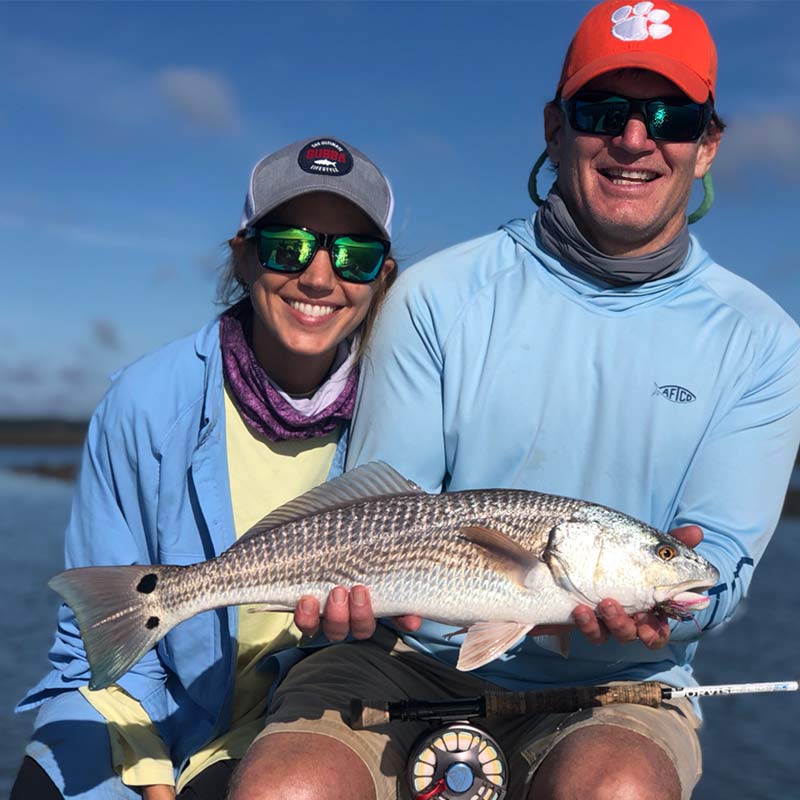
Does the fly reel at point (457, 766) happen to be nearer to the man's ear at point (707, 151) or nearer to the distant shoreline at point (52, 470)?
the man's ear at point (707, 151)

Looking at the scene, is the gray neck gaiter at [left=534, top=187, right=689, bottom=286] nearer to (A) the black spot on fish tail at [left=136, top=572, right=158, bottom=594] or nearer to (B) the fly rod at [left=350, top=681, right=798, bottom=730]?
(B) the fly rod at [left=350, top=681, right=798, bottom=730]

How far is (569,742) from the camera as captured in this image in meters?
3.80

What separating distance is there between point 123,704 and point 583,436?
2232 millimetres

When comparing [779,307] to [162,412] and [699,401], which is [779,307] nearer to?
[699,401]

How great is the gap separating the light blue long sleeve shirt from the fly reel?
42 centimetres

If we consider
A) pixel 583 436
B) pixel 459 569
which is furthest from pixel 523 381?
pixel 459 569

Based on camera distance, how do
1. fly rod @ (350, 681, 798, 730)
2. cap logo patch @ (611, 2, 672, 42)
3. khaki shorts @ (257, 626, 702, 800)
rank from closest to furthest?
khaki shorts @ (257, 626, 702, 800) < fly rod @ (350, 681, 798, 730) < cap logo patch @ (611, 2, 672, 42)

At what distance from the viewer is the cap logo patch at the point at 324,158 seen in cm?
445

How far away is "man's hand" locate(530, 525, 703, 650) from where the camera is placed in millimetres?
3660

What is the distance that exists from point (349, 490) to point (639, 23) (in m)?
2.40

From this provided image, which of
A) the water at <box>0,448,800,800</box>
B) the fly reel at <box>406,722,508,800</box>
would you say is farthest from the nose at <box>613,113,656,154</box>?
the water at <box>0,448,800,800</box>

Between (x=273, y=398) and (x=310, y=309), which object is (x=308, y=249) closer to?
(x=310, y=309)

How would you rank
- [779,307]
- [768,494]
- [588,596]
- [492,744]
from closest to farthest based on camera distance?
1. [588,596]
2. [492,744]
3. [768,494]
4. [779,307]

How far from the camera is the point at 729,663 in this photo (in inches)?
483
